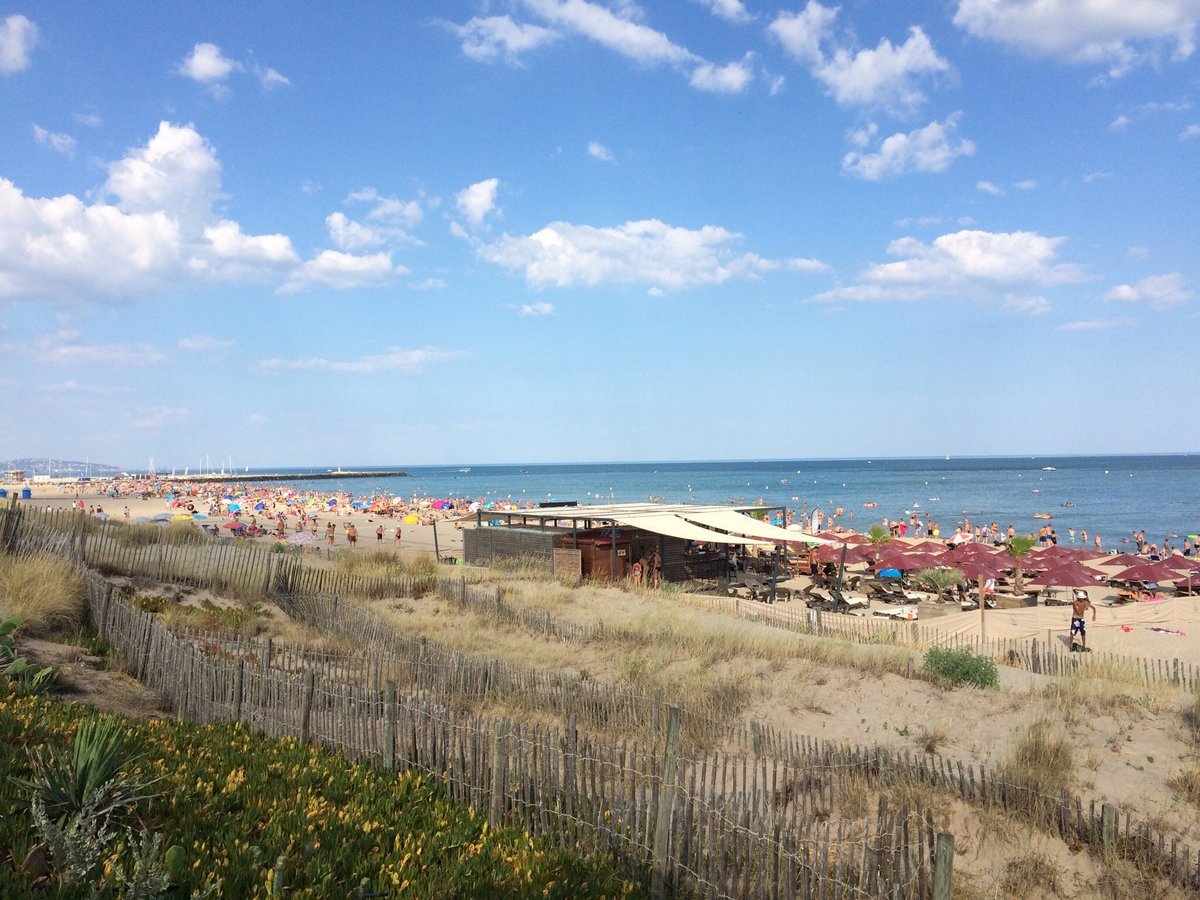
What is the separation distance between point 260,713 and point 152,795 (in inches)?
129

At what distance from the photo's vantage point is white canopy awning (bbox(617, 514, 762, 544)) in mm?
20547

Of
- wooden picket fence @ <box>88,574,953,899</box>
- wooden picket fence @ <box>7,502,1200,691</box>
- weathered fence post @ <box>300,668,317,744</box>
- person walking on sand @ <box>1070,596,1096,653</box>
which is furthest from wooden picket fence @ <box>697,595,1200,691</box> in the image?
weathered fence post @ <box>300,668,317,744</box>

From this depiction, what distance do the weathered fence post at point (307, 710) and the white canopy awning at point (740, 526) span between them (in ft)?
51.8

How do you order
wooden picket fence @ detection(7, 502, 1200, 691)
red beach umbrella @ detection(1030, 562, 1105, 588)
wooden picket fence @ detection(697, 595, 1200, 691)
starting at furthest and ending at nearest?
1. red beach umbrella @ detection(1030, 562, 1105, 588)
2. wooden picket fence @ detection(7, 502, 1200, 691)
3. wooden picket fence @ detection(697, 595, 1200, 691)

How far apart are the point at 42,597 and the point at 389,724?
25.3 feet

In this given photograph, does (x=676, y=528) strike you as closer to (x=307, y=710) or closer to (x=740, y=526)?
(x=740, y=526)

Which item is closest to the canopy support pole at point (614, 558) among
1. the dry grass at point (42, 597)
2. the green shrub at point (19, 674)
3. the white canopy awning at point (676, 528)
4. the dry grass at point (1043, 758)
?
the white canopy awning at point (676, 528)

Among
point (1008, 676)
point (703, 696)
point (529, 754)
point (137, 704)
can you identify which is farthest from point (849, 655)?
point (137, 704)

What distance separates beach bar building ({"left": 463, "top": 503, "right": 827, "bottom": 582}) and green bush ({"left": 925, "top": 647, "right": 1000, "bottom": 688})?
869cm

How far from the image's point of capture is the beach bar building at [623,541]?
2202 centimetres

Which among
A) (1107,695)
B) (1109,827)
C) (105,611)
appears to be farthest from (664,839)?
(105,611)

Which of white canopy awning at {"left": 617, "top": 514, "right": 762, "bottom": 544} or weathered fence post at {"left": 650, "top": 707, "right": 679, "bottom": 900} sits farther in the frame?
white canopy awning at {"left": 617, "top": 514, "right": 762, "bottom": 544}

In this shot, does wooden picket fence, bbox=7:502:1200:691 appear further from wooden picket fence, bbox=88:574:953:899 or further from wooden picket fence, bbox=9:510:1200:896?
wooden picket fence, bbox=88:574:953:899

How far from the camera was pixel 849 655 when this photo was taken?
503 inches
